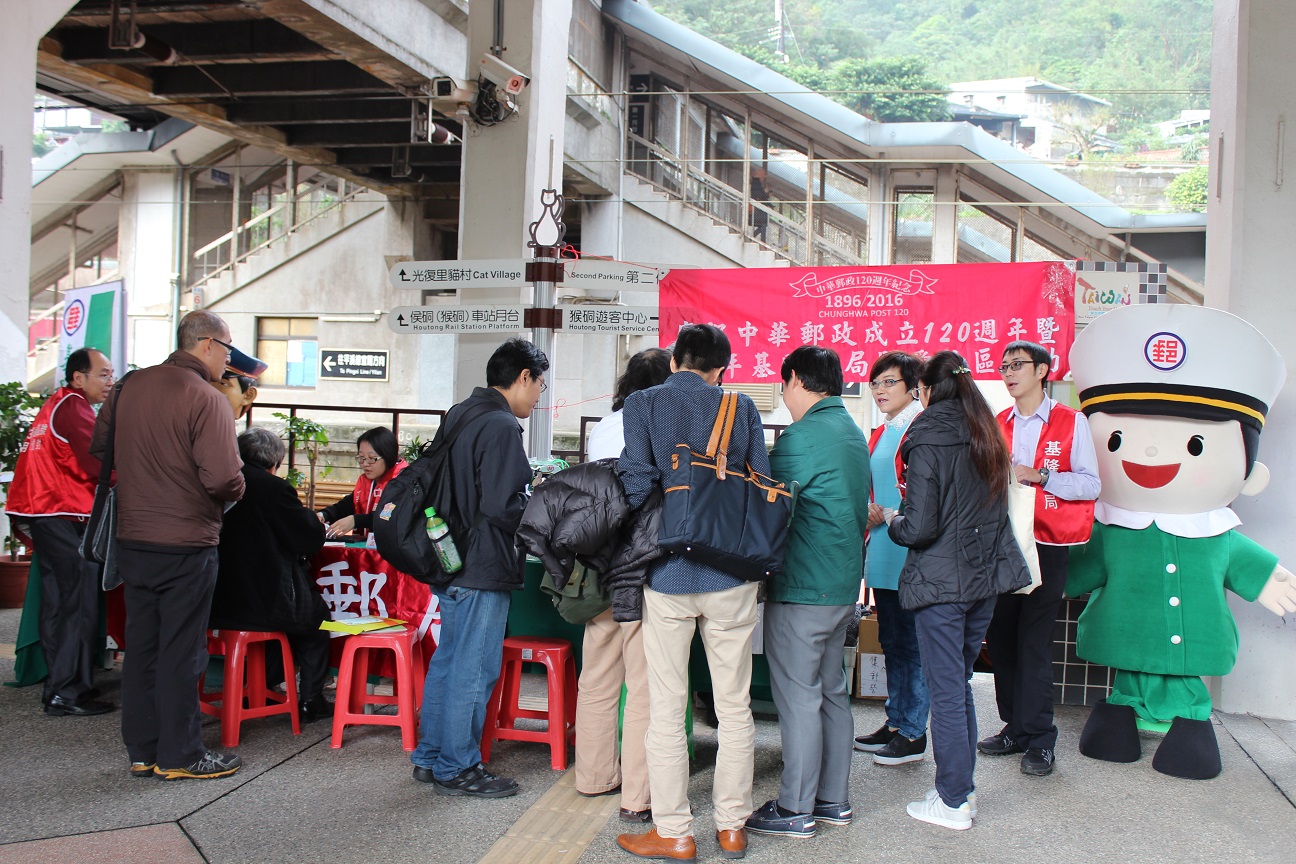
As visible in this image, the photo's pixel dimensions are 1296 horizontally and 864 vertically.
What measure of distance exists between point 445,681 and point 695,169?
1430cm

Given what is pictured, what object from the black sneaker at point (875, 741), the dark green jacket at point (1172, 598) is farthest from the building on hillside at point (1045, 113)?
the black sneaker at point (875, 741)

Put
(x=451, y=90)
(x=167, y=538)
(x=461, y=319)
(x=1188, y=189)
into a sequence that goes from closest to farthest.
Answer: (x=167, y=538) < (x=461, y=319) < (x=451, y=90) < (x=1188, y=189)

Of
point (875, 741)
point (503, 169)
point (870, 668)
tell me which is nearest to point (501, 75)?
point (503, 169)

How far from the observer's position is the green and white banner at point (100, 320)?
819 cm

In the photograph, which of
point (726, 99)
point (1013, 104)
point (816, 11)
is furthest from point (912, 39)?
point (726, 99)

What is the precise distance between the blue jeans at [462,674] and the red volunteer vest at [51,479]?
213 cm

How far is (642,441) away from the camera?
11.7 feet

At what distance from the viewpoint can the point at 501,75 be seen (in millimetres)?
6719

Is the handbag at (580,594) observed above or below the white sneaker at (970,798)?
above

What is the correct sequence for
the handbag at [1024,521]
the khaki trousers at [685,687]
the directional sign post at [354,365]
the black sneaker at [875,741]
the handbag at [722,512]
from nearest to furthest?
the handbag at [722,512] → the khaki trousers at [685,687] → the handbag at [1024,521] → the black sneaker at [875,741] → the directional sign post at [354,365]

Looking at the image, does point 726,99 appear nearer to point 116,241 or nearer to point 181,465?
point 116,241

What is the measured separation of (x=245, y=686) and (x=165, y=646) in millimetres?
898

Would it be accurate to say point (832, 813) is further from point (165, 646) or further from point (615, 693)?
point (165, 646)

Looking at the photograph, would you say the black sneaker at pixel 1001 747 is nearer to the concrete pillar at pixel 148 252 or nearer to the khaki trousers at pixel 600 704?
the khaki trousers at pixel 600 704
